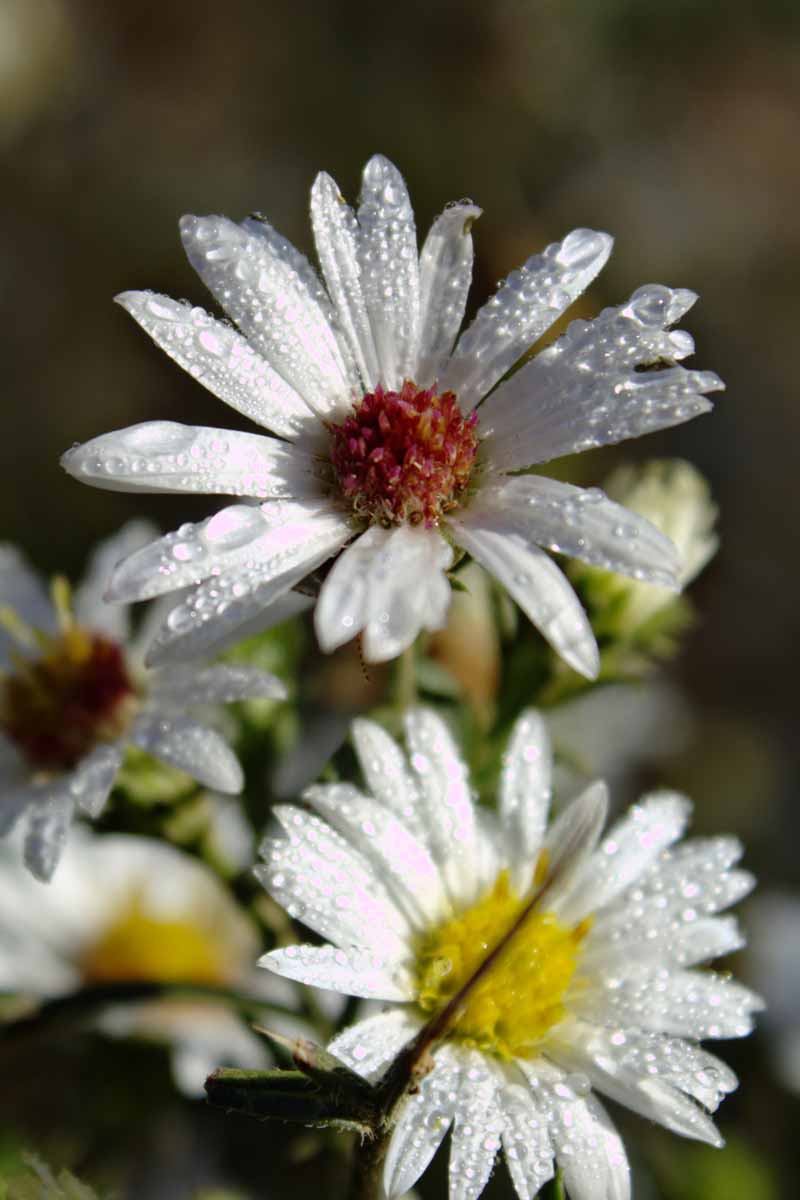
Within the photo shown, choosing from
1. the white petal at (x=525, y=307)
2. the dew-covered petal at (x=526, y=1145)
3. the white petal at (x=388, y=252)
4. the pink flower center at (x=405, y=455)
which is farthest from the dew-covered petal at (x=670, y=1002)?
the white petal at (x=388, y=252)

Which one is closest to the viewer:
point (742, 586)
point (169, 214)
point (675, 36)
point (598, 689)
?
point (598, 689)

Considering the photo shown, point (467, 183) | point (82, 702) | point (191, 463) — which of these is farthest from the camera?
point (467, 183)

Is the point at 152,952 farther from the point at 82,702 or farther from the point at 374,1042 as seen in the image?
the point at 374,1042

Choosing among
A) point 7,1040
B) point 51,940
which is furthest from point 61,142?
point 7,1040

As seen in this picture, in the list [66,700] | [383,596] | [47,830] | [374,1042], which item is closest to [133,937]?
[66,700]

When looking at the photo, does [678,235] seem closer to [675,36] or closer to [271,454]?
[675,36]

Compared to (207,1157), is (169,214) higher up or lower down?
higher up

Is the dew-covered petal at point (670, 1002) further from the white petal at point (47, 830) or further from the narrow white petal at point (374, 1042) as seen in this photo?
the white petal at point (47, 830)
